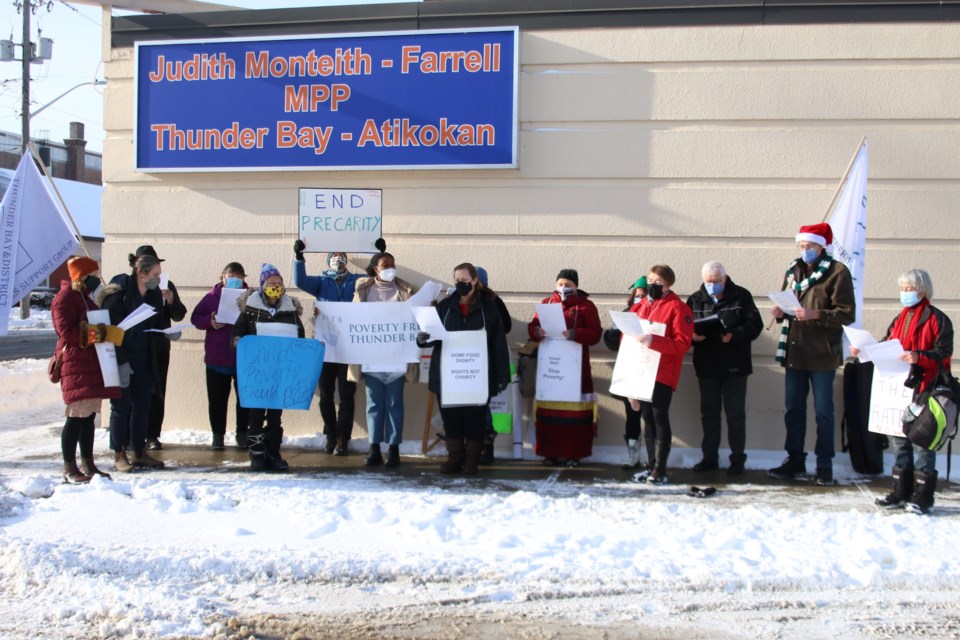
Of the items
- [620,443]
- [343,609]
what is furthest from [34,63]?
[343,609]

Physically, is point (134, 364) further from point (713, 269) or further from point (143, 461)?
point (713, 269)

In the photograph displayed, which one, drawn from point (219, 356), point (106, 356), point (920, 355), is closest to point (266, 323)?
point (219, 356)

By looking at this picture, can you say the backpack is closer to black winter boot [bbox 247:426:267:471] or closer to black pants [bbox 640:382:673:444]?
black pants [bbox 640:382:673:444]

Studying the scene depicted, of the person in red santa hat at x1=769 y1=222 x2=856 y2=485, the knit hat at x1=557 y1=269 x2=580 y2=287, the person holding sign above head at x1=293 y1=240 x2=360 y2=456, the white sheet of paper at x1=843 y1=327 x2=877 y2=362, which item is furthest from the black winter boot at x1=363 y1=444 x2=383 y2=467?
the white sheet of paper at x1=843 y1=327 x2=877 y2=362

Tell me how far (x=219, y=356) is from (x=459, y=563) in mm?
4293

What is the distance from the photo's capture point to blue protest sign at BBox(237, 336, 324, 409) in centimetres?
790

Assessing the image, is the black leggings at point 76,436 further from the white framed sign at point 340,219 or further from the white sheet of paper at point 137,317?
the white framed sign at point 340,219

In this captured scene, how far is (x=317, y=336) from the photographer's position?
8422mm

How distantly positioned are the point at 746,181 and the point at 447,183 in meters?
2.93

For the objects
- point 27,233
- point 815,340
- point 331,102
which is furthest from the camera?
point 27,233

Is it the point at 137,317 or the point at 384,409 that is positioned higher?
the point at 137,317

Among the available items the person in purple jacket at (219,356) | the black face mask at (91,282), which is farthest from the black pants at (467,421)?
the black face mask at (91,282)

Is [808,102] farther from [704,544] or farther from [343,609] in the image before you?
[343,609]

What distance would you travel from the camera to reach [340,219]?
885 centimetres
